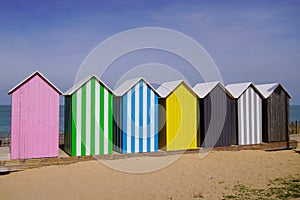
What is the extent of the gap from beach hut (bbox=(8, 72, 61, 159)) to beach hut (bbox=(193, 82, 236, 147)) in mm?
5576

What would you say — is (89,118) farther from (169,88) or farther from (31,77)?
(169,88)

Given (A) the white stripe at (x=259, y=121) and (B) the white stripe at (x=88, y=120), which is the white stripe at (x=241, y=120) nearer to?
(A) the white stripe at (x=259, y=121)

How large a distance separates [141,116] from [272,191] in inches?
216

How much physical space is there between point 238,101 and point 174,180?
5.49 metres

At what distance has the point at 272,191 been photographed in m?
7.89

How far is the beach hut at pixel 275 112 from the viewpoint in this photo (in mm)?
13867

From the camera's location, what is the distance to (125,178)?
9.48 m

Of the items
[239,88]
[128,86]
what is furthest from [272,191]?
[239,88]

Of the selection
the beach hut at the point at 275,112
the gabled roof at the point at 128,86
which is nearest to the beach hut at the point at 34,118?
the gabled roof at the point at 128,86

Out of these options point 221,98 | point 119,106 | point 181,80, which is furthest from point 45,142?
point 221,98

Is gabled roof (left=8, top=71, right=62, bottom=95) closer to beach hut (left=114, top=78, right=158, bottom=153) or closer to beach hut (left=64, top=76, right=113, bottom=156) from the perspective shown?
beach hut (left=64, top=76, right=113, bottom=156)

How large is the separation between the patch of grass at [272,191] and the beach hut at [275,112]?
17.0 ft

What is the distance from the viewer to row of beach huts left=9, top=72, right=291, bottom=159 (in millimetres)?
10414

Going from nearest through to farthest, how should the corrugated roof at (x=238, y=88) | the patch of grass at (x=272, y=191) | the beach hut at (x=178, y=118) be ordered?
1. the patch of grass at (x=272, y=191)
2. the beach hut at (x=178, y=118)
3. the corrugated roof at (x=238, y=88)
